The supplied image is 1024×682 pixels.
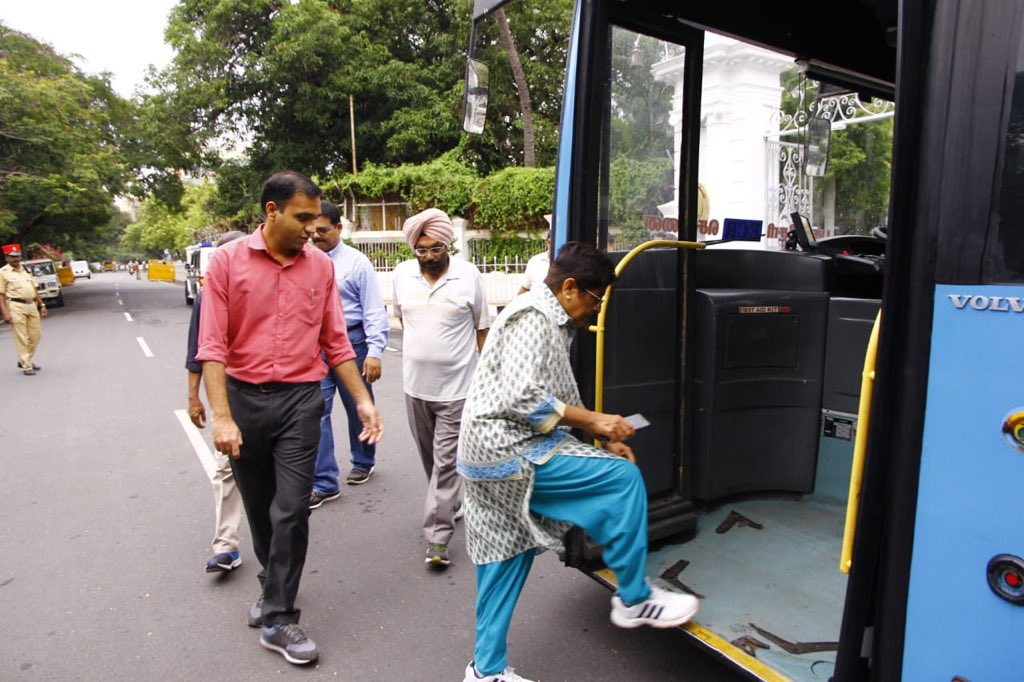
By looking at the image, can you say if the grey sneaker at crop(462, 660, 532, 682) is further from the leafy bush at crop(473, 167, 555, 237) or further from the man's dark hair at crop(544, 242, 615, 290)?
the leafy bush at crop(473, 167, 555, 237)

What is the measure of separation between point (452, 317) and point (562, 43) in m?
17.2

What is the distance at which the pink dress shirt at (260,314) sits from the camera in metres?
2.76

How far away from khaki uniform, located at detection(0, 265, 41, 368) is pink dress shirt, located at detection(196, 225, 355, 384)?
9475mm

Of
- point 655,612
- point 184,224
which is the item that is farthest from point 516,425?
point 184,224

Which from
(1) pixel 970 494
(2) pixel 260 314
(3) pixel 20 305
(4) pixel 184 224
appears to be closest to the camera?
(1) pixel 970 494

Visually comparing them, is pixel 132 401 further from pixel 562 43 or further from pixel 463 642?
pixel 562 43

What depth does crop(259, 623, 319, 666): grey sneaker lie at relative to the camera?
2.85m

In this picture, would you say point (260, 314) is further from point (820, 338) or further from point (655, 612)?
point (820, 338)

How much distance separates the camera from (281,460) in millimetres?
2877

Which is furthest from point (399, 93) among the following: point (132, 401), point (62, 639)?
point (62, 639)

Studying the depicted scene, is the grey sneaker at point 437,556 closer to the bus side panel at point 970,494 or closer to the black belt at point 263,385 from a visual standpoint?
the black belt at point 263,385

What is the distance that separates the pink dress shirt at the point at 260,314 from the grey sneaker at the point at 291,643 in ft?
3.44

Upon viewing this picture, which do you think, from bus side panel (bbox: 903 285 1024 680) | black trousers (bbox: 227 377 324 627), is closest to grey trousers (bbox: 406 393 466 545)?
black trousers (bbox: 227 377 324 627)

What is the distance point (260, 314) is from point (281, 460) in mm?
610
